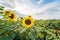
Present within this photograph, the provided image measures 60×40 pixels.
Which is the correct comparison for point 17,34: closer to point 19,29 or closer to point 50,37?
point 19,29

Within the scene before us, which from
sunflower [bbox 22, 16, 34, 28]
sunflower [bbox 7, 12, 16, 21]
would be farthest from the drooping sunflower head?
sunflower [bbox 22, 16, 34, 28]

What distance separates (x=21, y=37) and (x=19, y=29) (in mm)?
Result: 91

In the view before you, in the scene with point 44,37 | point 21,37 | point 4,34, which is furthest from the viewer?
point 44,37

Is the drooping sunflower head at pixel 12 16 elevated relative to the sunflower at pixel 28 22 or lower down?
elevated

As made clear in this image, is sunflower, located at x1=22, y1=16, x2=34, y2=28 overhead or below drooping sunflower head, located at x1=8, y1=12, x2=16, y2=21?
below

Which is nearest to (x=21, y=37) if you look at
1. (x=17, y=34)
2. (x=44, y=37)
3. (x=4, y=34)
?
(x=17, y=34)

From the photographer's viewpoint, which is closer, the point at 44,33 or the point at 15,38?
the point at 15,38

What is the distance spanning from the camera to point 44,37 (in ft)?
8.60

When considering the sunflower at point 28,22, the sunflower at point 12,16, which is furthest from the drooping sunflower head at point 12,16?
the sunflower at point 28,22

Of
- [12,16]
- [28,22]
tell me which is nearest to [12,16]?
[12,16]

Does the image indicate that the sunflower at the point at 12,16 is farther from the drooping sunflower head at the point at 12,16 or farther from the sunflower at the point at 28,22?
A: the sunflower at the point at 28,22

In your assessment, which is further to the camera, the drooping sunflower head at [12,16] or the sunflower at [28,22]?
the drooping sunflower head at [12,16]

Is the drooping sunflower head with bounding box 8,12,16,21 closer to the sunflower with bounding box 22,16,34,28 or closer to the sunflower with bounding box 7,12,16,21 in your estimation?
the sunflower with bounding box 7,12,16,21

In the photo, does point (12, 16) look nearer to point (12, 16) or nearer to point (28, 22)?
point (12, 16)
